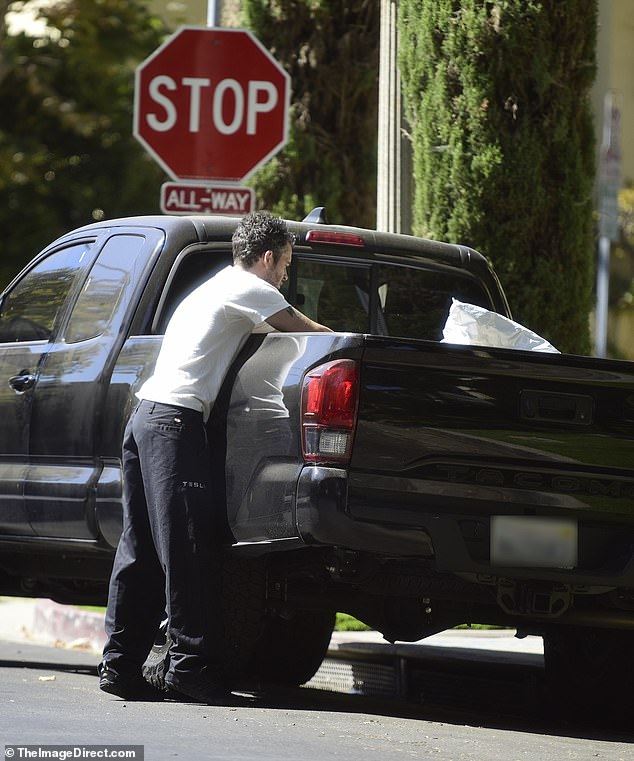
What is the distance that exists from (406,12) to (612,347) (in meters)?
19.6

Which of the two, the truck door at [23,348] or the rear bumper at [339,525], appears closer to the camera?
the rear bumper at [339,525]

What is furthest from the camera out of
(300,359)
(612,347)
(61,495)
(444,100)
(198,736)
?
(612,347)

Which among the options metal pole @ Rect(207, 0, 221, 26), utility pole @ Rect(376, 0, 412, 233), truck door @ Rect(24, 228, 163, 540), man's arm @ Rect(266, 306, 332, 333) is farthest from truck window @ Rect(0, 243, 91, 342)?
metal pole @ Rect(207, 0, 221, 26)

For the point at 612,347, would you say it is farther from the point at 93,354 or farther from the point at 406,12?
the point at 93,354

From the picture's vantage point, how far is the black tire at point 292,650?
7899 millimetres

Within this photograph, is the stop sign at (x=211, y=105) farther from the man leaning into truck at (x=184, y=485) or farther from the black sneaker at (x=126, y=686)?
the black sneaker at (x=126, y=686)

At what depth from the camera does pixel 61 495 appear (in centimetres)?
700

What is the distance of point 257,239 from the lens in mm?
6406

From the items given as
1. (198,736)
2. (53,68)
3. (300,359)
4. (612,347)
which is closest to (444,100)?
(300,359)

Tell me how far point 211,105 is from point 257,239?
12.4 feet

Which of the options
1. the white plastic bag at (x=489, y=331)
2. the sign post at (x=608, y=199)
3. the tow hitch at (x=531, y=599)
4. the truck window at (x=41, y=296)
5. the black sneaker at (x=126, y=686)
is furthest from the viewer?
the sign post at (x=608, y=199)

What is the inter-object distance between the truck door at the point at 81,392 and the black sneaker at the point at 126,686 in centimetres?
69

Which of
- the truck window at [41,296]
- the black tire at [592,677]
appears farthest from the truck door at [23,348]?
the black tire at [592,677]

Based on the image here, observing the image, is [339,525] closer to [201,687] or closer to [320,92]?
[201,687]
